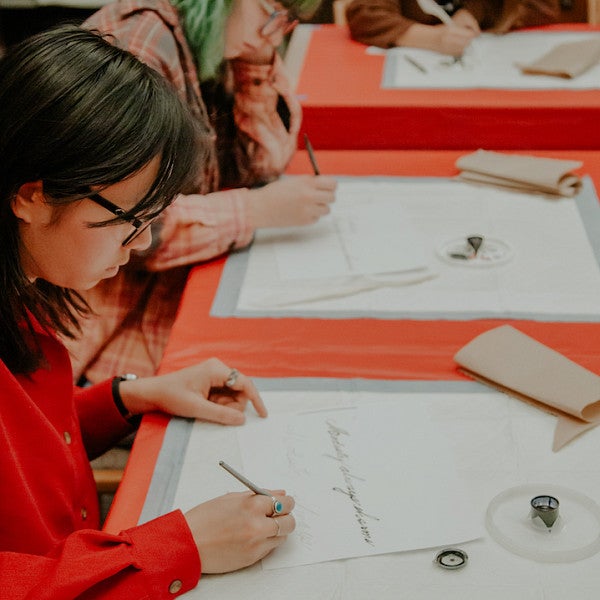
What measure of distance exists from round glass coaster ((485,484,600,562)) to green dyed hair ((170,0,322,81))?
1.00 metres

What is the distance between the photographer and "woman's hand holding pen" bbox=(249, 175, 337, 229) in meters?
1.60

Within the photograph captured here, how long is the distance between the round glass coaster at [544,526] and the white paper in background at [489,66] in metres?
1.42

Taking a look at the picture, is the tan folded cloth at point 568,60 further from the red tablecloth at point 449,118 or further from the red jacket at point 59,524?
the red jacket at point 59,524

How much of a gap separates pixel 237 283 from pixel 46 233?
545mm

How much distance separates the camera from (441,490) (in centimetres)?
99

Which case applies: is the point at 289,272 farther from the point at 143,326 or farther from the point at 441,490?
the point at 441,490

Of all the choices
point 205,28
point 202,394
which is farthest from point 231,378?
point 205,28

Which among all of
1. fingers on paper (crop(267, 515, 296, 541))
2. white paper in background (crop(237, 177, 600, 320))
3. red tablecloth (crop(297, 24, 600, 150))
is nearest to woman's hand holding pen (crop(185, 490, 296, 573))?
fingers on paper (crop(267, 515, 296, 541))

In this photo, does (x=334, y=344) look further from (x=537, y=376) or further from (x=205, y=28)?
(x=205, y=28)

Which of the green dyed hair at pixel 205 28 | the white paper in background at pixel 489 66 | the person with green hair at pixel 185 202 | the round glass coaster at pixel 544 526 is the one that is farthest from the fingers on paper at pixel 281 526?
the white paper in background at pixel 489 66

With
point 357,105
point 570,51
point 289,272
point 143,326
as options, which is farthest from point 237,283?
point 570,51

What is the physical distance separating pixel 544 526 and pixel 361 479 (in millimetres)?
202

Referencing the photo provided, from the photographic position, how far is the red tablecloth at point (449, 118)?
2021 mm

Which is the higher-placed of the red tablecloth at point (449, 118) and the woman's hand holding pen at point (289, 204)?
the woman's hand holding pen at point (289, 204)
